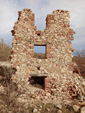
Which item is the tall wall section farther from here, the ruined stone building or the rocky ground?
the rocky ground

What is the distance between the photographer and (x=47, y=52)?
6.88 metres

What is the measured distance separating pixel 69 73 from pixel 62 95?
1.27 m

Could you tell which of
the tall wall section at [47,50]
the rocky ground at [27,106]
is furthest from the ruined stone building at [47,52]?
the rocky ground at [27,106]

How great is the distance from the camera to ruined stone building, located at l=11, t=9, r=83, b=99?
21.4 ft

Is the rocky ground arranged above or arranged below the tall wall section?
below

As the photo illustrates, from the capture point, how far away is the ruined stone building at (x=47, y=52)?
6.52m

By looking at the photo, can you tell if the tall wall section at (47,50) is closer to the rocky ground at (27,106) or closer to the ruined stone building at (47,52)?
the ruined stone building at (47,52)

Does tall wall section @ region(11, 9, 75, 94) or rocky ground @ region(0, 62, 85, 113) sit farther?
tall wall section @ region(11, 9, 75, 94)

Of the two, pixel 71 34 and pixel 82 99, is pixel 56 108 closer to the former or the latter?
pixel 82 99

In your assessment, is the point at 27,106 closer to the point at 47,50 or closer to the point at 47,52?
the point at 47,52

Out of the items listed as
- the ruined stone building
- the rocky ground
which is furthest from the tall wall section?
the rocky ground

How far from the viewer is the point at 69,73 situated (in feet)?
22.5

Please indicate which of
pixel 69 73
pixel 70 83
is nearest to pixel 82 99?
pixel 70 83

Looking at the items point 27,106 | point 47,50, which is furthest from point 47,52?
point 27,106
